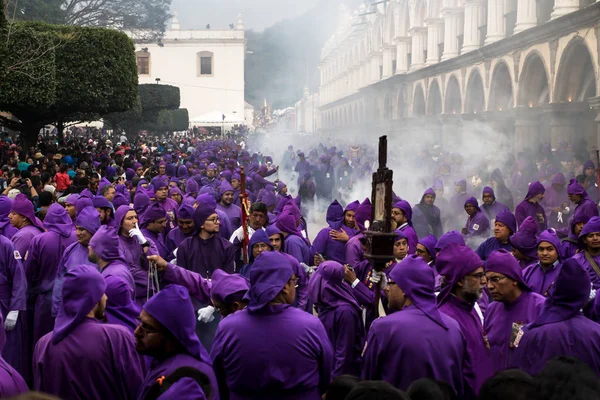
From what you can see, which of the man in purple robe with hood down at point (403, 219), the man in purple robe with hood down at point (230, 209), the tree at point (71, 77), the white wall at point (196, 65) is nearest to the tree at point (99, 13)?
the tree at point (71, 77)

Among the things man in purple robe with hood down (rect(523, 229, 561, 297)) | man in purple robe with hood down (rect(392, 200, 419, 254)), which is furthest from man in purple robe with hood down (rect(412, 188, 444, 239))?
man in purple robe with hood down (rect(523, 229, 561, 297))

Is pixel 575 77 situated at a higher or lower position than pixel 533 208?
higher

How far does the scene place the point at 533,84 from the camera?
2628cm

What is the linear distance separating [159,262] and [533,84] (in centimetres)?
2222

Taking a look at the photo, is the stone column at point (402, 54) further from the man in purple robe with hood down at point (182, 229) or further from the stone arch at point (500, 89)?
the man in purple robe with hood down at point (182, 229)

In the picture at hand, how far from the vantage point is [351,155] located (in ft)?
106

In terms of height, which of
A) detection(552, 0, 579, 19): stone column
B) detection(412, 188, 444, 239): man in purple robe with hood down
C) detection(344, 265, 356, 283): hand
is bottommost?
detection(412, 188, 444, 239): man in purple robe with hood down

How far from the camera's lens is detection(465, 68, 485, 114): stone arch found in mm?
32319

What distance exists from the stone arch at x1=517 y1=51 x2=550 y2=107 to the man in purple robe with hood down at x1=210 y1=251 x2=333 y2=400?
2262cm

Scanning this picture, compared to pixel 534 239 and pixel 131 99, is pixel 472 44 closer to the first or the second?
pixel 131 99

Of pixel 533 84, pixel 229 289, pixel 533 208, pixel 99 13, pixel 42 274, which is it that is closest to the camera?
pixel 229 289

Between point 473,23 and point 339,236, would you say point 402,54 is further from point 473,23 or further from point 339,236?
point 339,236

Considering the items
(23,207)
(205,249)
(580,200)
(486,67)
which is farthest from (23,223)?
(486,67)

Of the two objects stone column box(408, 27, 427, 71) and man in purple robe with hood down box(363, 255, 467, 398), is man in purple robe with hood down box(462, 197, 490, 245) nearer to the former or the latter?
man in purple robe with hood down box(363, 255, 467, 398)
